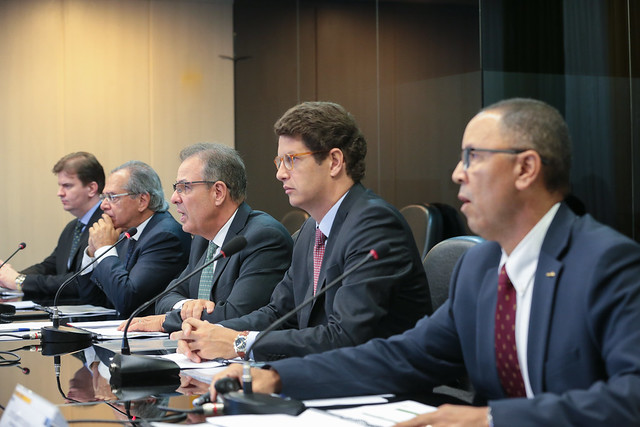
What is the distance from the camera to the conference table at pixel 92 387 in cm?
159

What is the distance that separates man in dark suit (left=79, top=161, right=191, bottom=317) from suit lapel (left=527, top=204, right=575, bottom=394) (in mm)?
2317

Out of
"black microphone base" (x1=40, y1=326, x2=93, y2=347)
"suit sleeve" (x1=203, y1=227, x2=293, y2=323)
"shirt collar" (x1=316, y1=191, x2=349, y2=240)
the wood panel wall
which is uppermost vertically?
the wood panel wall

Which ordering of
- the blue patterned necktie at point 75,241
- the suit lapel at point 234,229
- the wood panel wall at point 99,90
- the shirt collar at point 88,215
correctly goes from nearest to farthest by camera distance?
the suit lapel at point 234,229, the blue patterned necktie at point 75,241, the shirt collar at point 88,215, the wood panel wall at point 99,90

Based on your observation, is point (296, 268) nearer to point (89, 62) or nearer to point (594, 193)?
point (594, 193)

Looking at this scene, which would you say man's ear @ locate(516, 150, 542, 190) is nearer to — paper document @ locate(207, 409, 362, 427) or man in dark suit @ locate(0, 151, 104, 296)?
paper document @ locate(207, 409, 362, 427)

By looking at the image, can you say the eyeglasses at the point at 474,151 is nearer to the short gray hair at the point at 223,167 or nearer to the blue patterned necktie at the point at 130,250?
the short gray hair at the point at 223,167

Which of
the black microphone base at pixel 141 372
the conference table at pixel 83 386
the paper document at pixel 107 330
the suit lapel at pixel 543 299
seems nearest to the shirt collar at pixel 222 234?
the paper document at pixel 107 330

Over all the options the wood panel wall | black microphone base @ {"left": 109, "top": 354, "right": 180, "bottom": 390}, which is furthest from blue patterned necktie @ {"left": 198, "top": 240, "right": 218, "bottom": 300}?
the wood panel wall

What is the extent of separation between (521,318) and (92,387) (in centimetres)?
99

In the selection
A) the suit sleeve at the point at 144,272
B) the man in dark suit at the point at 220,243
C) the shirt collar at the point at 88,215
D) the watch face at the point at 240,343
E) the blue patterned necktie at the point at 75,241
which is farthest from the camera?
the shirt collar at the point at 88,215

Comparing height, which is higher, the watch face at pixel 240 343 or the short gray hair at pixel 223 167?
the short gray hair at pixel 223 167

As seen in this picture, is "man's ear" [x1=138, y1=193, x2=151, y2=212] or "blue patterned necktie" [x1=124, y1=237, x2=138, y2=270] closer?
"blue patterned necktie" [x1=124, y1=237, x2=138, y2=270]

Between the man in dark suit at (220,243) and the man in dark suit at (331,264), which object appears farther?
the man in dark suit at (220,243)

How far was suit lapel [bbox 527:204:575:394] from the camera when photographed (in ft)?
4.88
